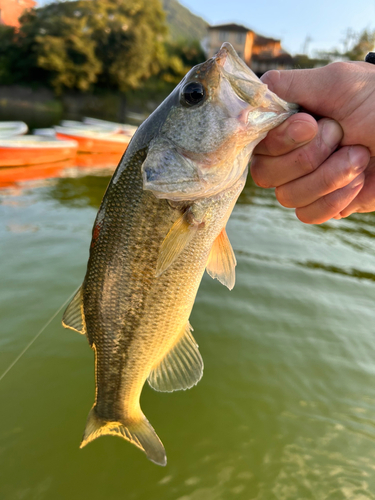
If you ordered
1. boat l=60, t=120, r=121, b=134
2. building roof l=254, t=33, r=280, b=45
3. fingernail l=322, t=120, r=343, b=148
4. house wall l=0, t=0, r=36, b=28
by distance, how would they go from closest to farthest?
fingernail l=322, t=120, r=343, b=148 < boat l=60, t=120, r=121, b=134 < house wall l=0, t=0, r=36, b=28 < building roof l=254, t=33, r=280, b=45

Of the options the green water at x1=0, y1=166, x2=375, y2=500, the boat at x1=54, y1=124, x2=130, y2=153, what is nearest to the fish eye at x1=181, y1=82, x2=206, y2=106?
the green water at x1=0, y1=166, x2=375, y2=500

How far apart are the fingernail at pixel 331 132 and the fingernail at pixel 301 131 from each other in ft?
0.42

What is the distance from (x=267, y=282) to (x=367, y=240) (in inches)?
169

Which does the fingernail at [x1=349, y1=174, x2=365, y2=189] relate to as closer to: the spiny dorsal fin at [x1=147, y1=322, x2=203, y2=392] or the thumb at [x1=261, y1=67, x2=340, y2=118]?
the thumb at [x1=261, y1=67, x2=340, y2=118]

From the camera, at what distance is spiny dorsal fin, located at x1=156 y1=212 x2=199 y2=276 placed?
186 centimetres

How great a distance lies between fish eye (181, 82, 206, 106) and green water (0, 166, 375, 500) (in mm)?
2722

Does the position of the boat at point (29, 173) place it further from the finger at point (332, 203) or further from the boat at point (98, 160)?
the finger at point (332, 203)

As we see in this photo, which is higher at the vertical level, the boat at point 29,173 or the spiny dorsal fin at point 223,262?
the spiny dorsal fin at point 223,262

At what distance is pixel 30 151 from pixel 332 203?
39.9 ft

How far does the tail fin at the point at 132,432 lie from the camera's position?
7.56 feet

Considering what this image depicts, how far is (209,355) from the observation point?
3926 mm

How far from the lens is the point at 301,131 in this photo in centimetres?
180

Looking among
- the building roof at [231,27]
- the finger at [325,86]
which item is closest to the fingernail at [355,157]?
the finger at [325,86]

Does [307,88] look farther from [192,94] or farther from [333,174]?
[192,94]
